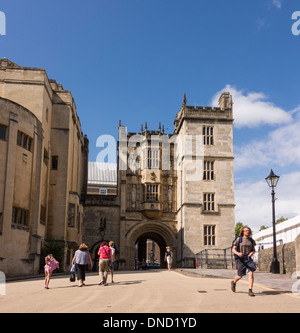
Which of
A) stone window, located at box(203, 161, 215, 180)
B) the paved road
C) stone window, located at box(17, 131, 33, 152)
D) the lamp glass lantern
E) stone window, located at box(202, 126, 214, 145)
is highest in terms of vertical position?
stone window, located at box(202, 126, 214, 145)

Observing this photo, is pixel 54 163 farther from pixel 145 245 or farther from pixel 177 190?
pixel 145 245

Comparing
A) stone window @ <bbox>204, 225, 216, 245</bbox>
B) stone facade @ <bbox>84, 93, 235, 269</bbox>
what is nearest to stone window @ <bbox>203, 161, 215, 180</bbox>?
stone facade @ <bbox>84, 93, 235, 269</bbox>

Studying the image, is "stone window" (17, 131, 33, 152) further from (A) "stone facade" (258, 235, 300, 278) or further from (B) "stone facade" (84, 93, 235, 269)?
(B) "stone facade" (84, 93, 235, 269)

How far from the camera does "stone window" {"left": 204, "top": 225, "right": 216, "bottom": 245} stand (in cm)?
4165

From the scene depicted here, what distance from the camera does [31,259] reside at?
2609 cm

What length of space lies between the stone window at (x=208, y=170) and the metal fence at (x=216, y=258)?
7063 millimetres

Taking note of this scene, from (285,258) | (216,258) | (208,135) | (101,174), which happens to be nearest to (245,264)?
(285,258)

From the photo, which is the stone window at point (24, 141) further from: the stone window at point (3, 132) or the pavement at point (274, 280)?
the pavement at point (274, 280)

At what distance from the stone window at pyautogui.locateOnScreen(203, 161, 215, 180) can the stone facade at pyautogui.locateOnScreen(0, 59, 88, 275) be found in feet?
41.0

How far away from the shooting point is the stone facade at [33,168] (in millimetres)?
24234

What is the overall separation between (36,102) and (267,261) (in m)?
18.4

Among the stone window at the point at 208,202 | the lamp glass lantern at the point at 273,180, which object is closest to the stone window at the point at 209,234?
the stone window at the point at 208,202

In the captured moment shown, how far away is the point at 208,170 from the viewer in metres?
43.2
